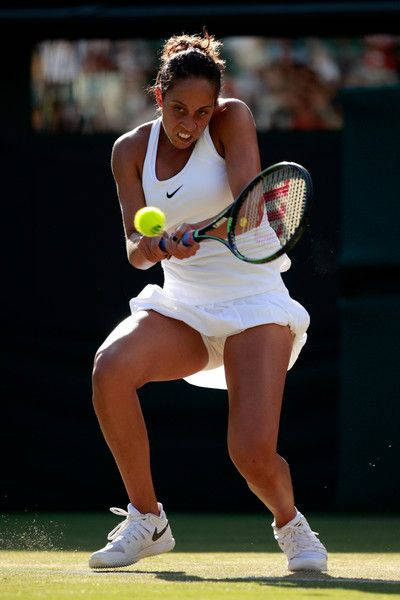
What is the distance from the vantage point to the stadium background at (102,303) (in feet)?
20.9

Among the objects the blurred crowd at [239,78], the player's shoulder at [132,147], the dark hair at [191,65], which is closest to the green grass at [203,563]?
the player's shoulder at [132,147]

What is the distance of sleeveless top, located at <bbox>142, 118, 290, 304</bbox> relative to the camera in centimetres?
418

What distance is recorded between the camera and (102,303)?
21.3 ft

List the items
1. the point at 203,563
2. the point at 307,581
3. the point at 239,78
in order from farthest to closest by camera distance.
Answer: the point at 239,78 → the point at 203,563 → the point at 307,581

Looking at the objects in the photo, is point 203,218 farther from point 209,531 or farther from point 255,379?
point 209,531

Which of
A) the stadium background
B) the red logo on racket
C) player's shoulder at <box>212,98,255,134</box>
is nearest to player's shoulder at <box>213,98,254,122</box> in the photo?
Answer: player's shoulder at <box>212,98,255,134</box>

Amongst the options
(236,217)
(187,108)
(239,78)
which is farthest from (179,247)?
(239,78)

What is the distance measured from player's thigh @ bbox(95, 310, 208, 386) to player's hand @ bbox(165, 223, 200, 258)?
30 centimetres

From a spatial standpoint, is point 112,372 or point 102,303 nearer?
point 112,372

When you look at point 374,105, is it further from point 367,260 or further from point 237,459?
point 237,459

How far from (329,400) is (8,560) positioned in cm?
223

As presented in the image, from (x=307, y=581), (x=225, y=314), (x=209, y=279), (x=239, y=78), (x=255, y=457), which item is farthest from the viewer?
(x=239, y=78)

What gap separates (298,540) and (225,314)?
679 millimetres

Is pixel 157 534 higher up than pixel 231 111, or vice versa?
pixel 231 111
